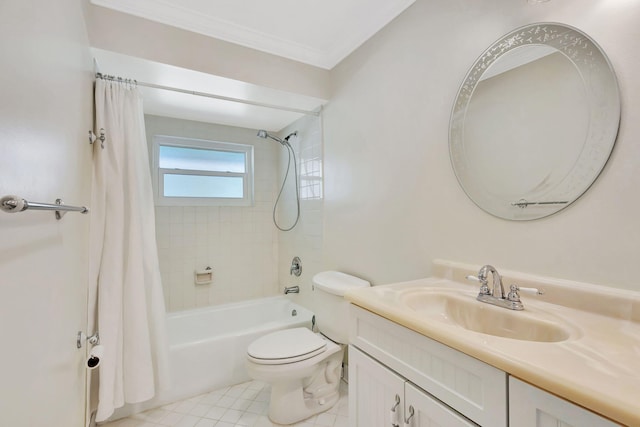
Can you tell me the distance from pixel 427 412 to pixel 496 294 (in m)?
0.47

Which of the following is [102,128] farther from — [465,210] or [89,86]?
[465,210]

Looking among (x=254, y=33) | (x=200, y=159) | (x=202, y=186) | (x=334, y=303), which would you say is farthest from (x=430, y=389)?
(x=200, y=159)

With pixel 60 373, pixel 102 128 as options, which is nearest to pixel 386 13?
pixel 102 128

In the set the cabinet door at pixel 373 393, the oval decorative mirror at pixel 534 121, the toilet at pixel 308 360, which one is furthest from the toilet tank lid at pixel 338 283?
the oval decorative mirror at pixel 534 121

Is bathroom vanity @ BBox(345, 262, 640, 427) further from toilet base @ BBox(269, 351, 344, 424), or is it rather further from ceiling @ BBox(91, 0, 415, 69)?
ceiling @ BBox(91, 0, 415, 69)

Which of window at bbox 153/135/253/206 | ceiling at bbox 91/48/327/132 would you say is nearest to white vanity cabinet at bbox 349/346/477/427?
ceiling at bbox 91/48/327/132

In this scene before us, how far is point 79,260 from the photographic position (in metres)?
1.23

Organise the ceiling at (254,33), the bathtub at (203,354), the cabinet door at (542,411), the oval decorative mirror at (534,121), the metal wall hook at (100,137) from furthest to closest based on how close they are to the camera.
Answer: the bathtub at (203,354) < the ceiling at (254,33) < the metal wall hook at (100,137) < the oval decorative mirror at (534,121) < the cabinet door at (542,411)

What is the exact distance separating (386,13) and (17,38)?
1674 millimetres

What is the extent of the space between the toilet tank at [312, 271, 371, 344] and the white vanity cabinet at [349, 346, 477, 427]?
543 mm

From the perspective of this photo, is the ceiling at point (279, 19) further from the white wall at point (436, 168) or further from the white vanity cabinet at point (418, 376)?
the white vanity cabinet at point (418, 376)

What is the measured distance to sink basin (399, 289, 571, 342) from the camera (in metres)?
0.83

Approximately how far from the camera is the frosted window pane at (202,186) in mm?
2703

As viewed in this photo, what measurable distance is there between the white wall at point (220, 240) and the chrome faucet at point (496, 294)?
7.80ft
